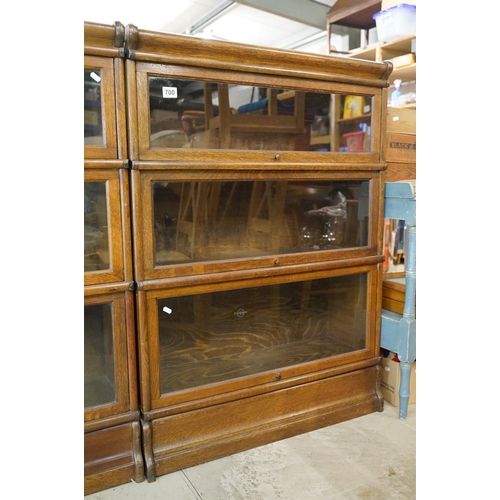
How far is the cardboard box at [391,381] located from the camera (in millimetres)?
1888

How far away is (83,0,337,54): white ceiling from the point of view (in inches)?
150

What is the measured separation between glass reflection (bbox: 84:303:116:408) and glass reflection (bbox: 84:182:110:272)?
125mm

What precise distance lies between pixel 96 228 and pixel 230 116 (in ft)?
1.93

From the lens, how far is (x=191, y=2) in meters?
4.10

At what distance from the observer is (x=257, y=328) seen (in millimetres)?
1745

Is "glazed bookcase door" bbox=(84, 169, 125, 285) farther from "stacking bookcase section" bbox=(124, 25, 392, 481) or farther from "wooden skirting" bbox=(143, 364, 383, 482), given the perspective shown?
"wooden skirting" bbox=(143, 364, 383, 482)

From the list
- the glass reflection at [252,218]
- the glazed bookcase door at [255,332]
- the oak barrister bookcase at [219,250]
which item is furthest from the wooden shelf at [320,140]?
the glazed bookcase door at [255,332]

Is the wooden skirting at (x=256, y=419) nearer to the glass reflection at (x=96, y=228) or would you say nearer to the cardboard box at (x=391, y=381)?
the cardboard box at (x=391, y=381)

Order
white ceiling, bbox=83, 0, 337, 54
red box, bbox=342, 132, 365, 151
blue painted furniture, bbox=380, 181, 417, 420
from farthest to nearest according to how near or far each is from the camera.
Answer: white ceiling, bbox=83, 0, 337, 54, red box, bbox=342, 132, 365, 151, blue painted furniture, bbox=380, 181, 417, 420

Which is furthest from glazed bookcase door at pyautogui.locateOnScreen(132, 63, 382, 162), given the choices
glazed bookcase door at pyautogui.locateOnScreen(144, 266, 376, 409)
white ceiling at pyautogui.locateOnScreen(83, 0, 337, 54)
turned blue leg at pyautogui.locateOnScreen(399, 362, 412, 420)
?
white ceiling at pyautogui.locateOnScreen(83, 0, 337, 54)

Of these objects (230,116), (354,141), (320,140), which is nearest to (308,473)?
(230,116)

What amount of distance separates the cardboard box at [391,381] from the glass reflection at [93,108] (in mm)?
1379
